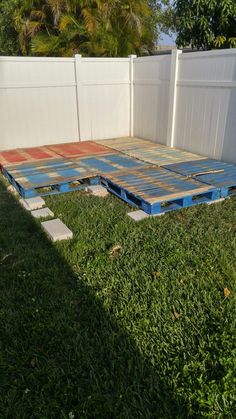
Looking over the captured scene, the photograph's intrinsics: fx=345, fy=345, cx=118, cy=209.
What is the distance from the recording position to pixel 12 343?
2.61 metres

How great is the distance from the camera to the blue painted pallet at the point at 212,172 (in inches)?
214

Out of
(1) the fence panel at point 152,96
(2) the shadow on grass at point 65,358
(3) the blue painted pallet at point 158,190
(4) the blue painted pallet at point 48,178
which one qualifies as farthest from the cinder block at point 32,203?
(1) the fence panel at point 152,96

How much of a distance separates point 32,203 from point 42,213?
415 mm

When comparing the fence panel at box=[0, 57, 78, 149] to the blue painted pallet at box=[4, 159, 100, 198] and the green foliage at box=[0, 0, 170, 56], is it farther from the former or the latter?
the blue painted pallet at box=[4, 159, 100, 198]

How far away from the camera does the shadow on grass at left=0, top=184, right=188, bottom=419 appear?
213cm

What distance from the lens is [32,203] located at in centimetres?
515

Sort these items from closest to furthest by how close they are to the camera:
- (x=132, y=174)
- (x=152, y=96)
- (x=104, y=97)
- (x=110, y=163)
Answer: (x=132, y=174) → (x=110, y=163) → (x=152, y=96) → (x=104, y=97)

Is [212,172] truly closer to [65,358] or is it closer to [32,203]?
[32,203]

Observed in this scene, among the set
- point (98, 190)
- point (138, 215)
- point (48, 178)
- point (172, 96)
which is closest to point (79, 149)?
point (172, 96)

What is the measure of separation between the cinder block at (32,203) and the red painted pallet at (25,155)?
1838 millimetres

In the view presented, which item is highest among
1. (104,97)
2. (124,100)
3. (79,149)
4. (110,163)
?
(104,97)

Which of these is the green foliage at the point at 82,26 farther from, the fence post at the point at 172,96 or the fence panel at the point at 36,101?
the fence post at the point at 172,96

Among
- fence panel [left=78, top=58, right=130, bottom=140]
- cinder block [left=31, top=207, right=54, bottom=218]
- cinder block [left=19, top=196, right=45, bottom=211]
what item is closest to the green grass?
cinder block [left=31, top=207, right=54, bottom=218]

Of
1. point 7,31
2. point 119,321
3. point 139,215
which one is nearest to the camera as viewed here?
point 119,321
